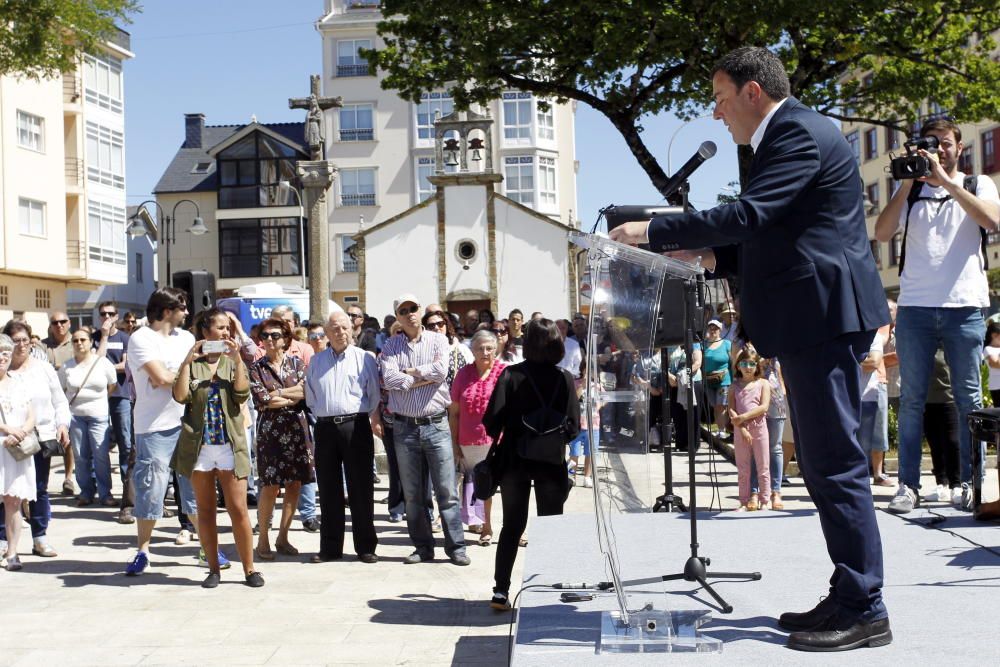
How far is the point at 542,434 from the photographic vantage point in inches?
311

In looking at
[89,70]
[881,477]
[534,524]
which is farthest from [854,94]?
[89,70]

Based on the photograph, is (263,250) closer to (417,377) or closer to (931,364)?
(417,377)

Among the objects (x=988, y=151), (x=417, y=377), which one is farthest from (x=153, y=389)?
(x=988, y=151)

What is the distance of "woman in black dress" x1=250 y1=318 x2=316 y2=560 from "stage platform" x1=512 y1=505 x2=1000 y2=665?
128 inches

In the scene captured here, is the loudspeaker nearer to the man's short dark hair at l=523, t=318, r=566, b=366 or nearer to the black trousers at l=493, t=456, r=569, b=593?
the man's short dark hair at l=523, t=318, r=566, b=366

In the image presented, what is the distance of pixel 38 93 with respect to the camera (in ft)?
148

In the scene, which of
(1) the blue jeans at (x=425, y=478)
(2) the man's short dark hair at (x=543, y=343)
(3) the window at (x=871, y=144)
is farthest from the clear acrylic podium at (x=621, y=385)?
(3) the window at (x=871, y=144)

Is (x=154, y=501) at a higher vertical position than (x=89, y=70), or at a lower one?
lower

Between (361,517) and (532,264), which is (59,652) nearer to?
(361,517)

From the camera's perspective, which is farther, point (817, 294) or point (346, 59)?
point (346, 59)

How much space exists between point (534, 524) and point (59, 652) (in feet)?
10.0

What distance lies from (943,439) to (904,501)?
2060 millimetres

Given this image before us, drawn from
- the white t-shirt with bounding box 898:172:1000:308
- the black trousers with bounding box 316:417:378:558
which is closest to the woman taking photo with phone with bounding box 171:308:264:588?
the black trousers with bounding box 316:417:378:558

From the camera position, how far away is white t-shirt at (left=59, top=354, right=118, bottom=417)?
44.7 feet
